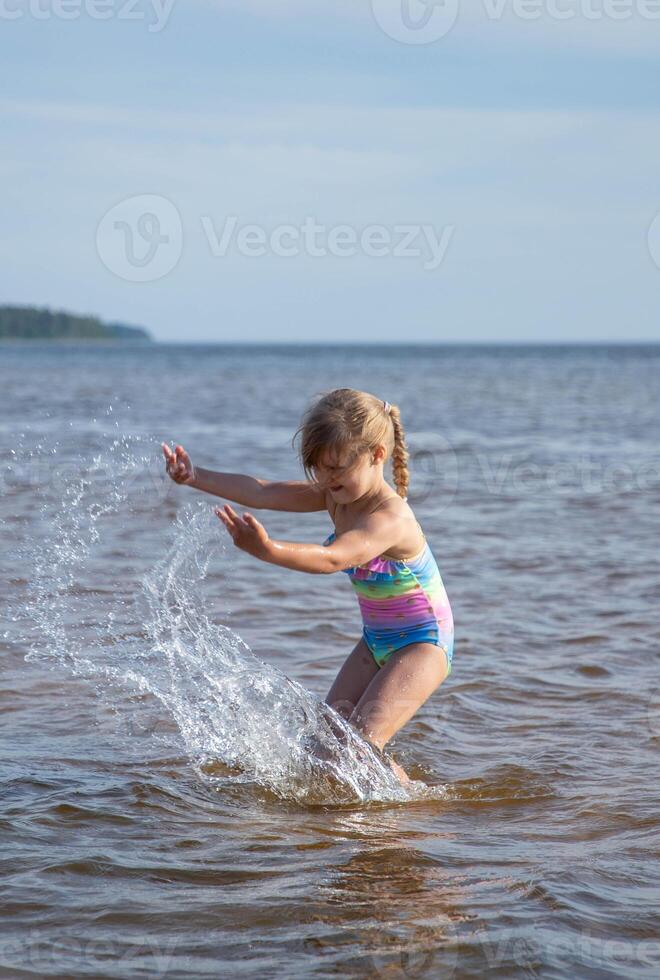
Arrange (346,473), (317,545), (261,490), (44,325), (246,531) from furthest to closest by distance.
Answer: (44,325), (261,490), (346,473), (317,545), (246,531)

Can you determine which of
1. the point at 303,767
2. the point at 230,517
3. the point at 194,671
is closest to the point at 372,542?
the point at 230,517

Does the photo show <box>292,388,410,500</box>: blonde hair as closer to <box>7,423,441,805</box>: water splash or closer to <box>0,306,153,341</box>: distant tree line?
<box>7,423,441,805</box>: water splash

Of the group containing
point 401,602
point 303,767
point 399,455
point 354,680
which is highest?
point 399,455

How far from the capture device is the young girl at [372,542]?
416cm

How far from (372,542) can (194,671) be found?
1793 millimetres

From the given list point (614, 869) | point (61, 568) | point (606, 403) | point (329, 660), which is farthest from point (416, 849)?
point (606, 403)

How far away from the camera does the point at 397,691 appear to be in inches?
175

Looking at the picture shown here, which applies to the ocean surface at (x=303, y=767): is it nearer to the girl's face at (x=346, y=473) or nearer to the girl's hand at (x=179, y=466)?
the girl's hand at (x=179, y=466)

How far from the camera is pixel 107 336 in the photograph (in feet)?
534

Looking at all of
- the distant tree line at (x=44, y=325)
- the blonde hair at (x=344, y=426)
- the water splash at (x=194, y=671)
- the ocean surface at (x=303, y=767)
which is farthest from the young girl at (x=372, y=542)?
the distant tree line at (x=44, y=325)

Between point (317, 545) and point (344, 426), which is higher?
point (344, 426)

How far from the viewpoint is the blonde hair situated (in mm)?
4133

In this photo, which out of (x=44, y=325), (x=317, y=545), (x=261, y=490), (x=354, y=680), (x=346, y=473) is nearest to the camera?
(x=317, y=545)

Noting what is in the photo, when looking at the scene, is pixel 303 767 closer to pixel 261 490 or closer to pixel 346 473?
pixel 261 490
